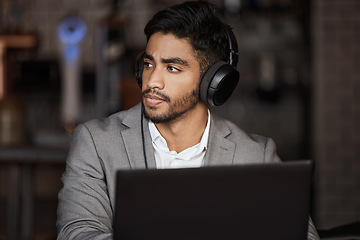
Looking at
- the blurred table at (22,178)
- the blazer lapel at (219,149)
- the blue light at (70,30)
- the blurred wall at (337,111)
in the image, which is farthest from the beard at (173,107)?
the blurred wall at (337,111)

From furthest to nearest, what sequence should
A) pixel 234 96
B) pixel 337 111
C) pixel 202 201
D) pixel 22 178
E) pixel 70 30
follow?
pixel 234 96, pixel 337 111, pixel 70 30, pixel 22 178, pixel 202 201

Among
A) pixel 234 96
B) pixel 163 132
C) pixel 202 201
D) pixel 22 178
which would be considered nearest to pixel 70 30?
pixel 22 178

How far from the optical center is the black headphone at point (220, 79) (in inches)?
60.3

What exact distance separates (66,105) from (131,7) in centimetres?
165

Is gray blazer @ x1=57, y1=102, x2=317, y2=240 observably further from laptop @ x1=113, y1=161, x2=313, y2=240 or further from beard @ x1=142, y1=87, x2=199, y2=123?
laptop @ x1=113, y1=161, x2=313, y2=240

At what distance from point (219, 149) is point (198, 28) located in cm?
35

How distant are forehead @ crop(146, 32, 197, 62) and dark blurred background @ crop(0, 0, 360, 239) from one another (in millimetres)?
1188

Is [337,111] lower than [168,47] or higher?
lower

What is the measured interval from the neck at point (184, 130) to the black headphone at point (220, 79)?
0.10 metres

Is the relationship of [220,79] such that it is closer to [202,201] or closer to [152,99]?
[152,99]

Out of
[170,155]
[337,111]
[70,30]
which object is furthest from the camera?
[337,111]

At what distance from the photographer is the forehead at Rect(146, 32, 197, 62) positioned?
1531mm

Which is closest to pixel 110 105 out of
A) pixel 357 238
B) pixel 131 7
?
pixel 131 7

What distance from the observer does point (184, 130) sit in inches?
65.7
